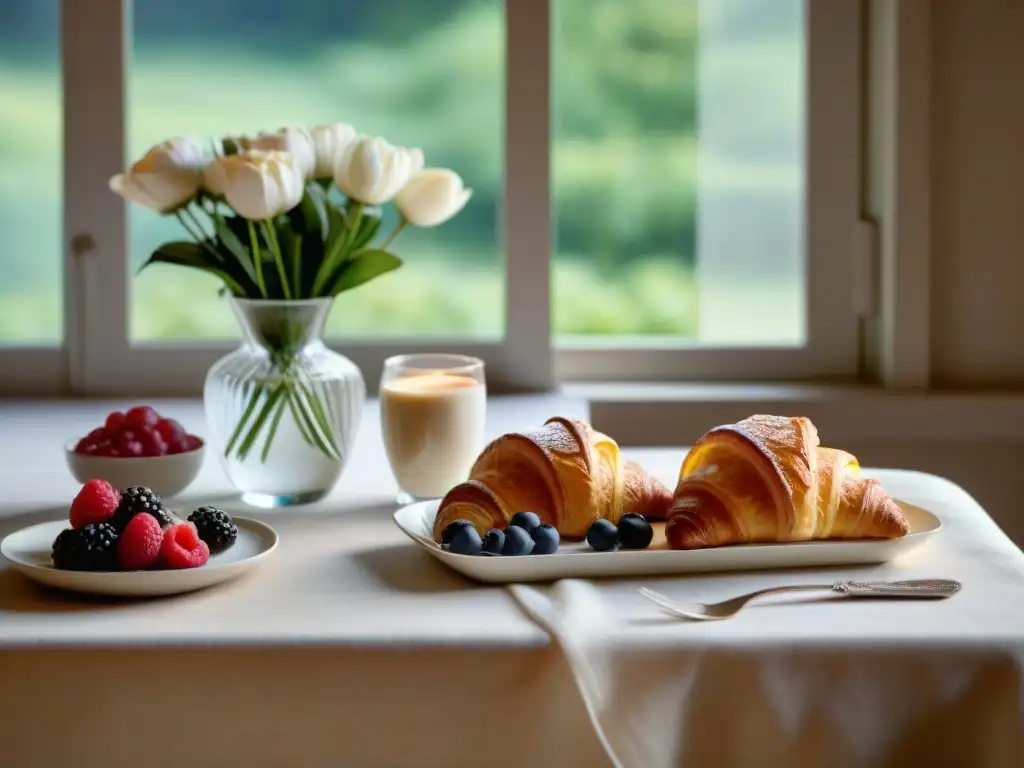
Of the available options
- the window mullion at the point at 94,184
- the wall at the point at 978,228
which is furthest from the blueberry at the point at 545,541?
the window mullion at the point at 94,184

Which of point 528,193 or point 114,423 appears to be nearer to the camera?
point 114,423

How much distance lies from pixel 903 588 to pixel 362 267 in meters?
0.58

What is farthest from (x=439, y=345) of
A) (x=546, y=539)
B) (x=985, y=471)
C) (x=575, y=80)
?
(x=546, y=539)

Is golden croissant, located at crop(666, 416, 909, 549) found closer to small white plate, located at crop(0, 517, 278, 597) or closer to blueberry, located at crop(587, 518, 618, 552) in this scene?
blueberry, located at crop(587, 518, 618, 552)

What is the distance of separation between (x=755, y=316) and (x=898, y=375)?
0.25 metres

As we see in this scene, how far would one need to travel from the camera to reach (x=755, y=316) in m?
2.19

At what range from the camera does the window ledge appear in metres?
2.01

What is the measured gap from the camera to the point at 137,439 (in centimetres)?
129

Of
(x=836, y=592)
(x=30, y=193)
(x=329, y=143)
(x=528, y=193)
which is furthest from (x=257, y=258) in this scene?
(x=30, y=193)

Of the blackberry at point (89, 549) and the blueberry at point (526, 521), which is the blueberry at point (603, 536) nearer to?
the blueberry at point (526, 521)

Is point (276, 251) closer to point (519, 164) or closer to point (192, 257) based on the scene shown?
point (192, 257)

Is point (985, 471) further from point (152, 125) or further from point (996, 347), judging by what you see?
point (152, 125)

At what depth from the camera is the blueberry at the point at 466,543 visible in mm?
1023

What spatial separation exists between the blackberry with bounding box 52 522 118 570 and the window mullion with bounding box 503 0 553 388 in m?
1.16
